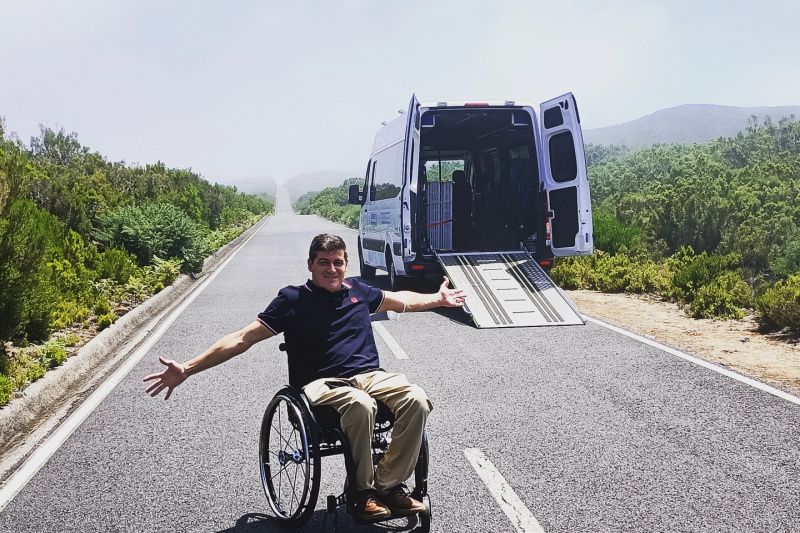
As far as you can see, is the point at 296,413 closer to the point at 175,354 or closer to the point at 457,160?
the point at 175,354

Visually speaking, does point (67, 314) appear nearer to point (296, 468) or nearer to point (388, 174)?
point (388, 174)

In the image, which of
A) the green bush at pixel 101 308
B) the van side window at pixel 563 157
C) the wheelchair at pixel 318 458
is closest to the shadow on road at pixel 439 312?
the van side window at pixel 563 157

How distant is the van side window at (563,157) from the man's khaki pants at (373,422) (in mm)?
7607

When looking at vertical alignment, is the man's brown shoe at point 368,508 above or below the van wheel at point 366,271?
below

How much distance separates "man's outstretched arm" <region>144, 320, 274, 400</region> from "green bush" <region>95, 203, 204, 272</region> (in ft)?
41.3

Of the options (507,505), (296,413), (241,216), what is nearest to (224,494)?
(296,413)

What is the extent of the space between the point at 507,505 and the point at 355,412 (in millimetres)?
1108

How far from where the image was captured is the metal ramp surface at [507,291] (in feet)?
31.7

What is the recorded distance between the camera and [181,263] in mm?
16500

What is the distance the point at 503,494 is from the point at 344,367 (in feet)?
3.83

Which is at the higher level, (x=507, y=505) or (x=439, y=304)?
(x=439, y=304)

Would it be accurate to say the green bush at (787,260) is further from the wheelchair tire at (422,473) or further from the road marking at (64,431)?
the wheelchair tire at (422,473)

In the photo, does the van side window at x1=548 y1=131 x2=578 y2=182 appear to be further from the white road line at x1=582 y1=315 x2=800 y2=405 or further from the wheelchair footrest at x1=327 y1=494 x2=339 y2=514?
the wheelchair footrest at x1=327 y1=494 x2=339 y2=514

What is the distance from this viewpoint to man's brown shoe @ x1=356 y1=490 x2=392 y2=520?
11.3ft
